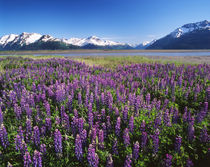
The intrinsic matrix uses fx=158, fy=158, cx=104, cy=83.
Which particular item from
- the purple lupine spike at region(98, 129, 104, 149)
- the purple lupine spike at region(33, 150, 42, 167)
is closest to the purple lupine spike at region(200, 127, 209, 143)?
the purple lupine spike at region(98, 129, 104, 149)

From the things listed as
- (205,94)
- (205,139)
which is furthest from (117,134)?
(205,94)

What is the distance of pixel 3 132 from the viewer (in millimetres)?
3193

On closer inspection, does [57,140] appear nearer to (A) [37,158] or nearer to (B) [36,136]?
(A) [37,158]

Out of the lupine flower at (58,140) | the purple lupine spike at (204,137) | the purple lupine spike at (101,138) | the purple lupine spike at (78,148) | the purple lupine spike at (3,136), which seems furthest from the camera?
the purple lupine spike at (204,137)

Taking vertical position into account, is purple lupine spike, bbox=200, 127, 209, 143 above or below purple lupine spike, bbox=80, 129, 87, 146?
below

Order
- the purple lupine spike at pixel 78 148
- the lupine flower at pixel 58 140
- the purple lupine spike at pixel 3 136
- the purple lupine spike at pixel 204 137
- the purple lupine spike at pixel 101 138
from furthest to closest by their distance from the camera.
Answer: the purple lupine spike at pixel 204 137 < the purple lupine spike at pixel 3 136 < the purple lupine spike at pixel 101 138 < the lupine flower at pixel 58 140 < the purple lupine spike at pixel 78 148

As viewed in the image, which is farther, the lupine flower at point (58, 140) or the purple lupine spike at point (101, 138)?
the purple lupine spike at point (101, 138)

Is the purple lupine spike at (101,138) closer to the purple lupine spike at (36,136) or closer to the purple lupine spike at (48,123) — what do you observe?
the purple lupine spike at (36,136)

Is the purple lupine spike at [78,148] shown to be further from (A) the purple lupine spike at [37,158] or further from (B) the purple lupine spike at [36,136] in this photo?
(B) the purple lupine spike at [36,136]

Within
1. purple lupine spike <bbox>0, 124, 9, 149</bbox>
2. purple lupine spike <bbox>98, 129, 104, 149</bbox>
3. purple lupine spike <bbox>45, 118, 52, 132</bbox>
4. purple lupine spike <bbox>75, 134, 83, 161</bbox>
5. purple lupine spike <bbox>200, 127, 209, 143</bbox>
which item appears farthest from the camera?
purple lupine spike <bbox>45, 118, 52, 132</bbox>

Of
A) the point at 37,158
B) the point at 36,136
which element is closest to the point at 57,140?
the point at 37,158

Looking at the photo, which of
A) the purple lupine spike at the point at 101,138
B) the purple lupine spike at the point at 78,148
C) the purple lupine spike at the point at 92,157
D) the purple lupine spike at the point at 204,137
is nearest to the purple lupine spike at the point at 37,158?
the purple lupine spike at the point at 78,148

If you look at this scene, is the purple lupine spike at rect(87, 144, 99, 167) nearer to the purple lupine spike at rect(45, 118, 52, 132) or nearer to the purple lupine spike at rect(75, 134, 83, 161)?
the purple lupine spike at rect(75, 134, 83, 161)

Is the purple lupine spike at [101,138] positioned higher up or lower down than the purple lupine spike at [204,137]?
higher up
